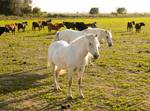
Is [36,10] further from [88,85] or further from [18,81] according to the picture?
[88,85]

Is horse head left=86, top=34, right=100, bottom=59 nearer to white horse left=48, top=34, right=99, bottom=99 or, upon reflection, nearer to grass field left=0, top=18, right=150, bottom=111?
white horse left=48, top=34, right=99, bottom=99

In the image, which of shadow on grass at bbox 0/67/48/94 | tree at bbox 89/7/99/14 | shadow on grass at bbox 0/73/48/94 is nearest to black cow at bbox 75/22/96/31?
shadow on grass at bbox 0/67/48/94

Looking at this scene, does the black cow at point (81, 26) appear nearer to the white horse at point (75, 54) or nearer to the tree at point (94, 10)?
the white horse at point (75, 54)

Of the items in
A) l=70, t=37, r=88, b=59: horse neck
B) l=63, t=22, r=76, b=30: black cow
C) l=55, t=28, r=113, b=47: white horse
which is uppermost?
l=70, t=37, r=88, b=59: horse neck

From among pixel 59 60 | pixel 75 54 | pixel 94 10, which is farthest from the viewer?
pixel 94 10

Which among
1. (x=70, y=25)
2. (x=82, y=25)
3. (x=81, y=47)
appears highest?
(x=81, y=47)

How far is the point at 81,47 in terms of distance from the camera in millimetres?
9297

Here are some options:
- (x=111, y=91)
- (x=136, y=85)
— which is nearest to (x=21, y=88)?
(x=111, y=91)

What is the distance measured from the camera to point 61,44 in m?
10.9

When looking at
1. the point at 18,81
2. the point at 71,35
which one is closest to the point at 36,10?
the point at 71,35

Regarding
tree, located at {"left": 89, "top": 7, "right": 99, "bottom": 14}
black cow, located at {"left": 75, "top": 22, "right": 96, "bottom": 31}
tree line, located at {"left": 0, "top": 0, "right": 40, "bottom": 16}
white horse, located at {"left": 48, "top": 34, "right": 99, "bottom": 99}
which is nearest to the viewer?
white horse, located at {"left": 48, "top": 34, "right": 99, "bottom": 99}

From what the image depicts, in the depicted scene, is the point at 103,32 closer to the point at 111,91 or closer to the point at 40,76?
the point at 40,76

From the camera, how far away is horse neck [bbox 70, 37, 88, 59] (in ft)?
30.0

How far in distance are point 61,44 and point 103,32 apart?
259 inches
